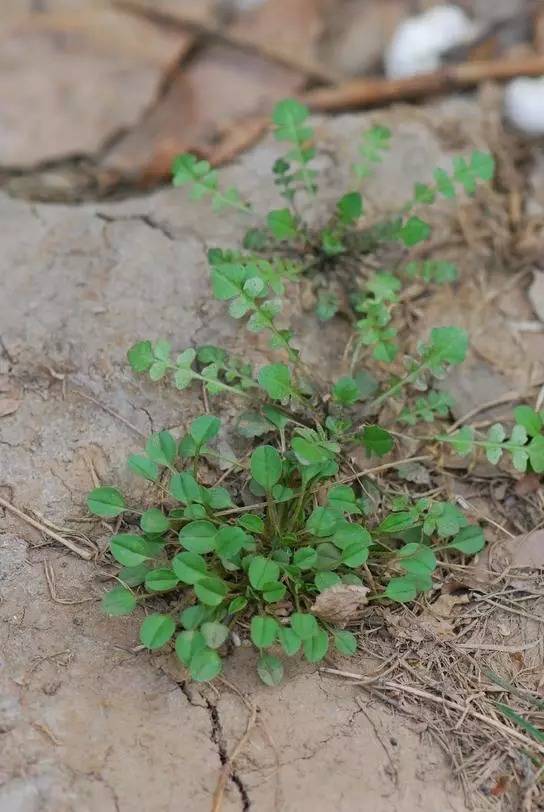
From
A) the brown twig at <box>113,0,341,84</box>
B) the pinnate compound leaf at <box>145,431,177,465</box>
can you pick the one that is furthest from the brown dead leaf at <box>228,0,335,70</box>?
the pinnate compound leaf at <box>145,431,177,465</box>

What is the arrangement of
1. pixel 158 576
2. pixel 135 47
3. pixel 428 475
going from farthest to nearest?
1. pixel 135 47
2. pixel 428 475
3. pixel 158 576

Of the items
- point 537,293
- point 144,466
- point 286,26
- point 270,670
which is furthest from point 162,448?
point 286,26

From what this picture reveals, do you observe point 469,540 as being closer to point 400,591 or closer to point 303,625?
point 400,591

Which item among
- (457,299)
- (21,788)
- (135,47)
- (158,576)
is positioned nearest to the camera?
(21,788)

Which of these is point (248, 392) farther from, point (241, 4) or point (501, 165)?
point (241, 4)

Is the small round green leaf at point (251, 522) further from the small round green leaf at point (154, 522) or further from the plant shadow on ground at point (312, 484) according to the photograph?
the small round green leaf at point (154, 522)

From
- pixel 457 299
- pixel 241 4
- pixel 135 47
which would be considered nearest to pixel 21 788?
pixel 457 299
